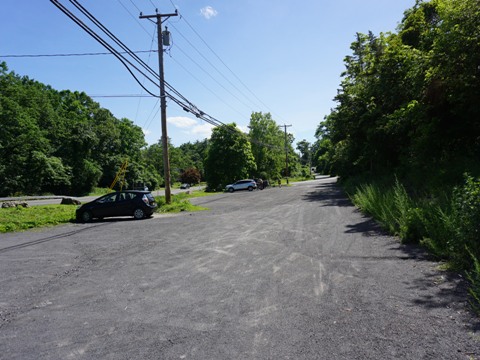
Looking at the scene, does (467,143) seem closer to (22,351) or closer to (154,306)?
(154,306)

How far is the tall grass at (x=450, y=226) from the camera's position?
5.99 metres

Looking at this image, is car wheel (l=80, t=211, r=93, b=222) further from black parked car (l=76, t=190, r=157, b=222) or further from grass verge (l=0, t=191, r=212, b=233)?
grass verge (l=0, t=191, r=212, b=233)

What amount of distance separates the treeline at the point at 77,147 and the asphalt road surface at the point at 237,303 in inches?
Answer: 1202

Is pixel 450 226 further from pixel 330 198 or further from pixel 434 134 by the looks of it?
pixel 330 198

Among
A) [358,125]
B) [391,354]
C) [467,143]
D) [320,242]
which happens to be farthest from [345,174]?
[391,354]

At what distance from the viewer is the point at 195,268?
24.6 feet

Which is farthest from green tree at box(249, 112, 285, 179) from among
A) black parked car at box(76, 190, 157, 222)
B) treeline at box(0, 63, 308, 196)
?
black parked car at box(76, 190, 157, 222)

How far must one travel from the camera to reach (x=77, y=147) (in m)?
56.9

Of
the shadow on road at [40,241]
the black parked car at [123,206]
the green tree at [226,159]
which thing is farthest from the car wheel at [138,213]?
the green tree at [226,159]

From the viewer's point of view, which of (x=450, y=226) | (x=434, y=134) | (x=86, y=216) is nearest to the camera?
(x=450, y=226)

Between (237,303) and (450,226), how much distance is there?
4.41 m

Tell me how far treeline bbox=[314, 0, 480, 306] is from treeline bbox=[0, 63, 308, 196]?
1852 centimetres

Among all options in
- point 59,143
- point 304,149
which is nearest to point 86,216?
point 59,143

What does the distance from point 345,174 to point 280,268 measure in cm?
4010
